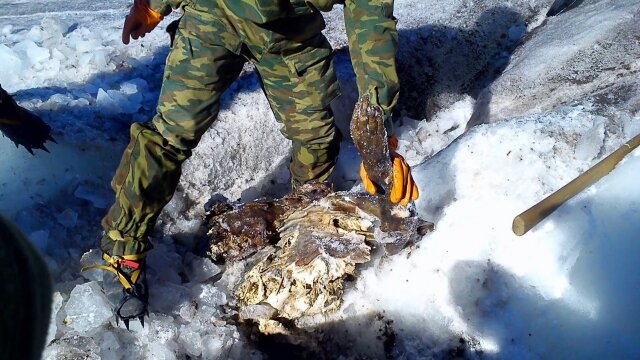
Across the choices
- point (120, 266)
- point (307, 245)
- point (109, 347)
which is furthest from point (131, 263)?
point (307, 245)

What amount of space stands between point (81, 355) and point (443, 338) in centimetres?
157

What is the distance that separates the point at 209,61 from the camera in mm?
2592

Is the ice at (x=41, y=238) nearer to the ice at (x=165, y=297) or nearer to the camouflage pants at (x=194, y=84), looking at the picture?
the camouflage pants at (x=194, y=84)

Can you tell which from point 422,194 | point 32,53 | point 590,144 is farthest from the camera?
point 32,53

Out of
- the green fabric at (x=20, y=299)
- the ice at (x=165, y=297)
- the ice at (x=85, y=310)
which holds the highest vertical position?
the green fabric at (x=20, y=299)

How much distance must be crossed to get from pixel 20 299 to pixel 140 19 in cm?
214

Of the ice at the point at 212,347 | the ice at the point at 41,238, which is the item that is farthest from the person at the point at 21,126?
the ice at the point at 212,347

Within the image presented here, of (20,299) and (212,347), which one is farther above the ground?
(20,299)

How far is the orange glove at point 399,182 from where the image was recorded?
2.41m

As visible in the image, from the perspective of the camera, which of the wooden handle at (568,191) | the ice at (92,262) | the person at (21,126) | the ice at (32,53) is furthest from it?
the ice at (32,53)

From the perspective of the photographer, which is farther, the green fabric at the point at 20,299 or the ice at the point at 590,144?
the ice at the point at 590,144

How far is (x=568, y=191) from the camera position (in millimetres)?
2580

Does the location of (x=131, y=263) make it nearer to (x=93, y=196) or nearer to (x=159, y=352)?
(x=159, y=352)

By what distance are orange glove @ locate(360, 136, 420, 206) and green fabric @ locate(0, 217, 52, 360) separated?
156 centimetres
